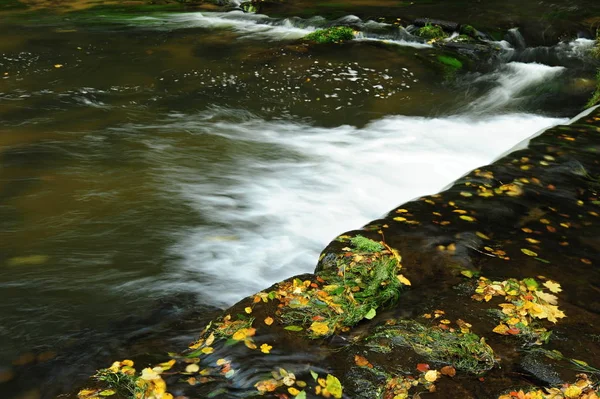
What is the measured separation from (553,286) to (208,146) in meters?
5.54

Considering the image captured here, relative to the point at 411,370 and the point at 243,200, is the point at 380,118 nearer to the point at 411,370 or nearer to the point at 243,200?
the point at 243,200

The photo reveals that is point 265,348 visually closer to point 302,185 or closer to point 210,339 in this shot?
point 210,339

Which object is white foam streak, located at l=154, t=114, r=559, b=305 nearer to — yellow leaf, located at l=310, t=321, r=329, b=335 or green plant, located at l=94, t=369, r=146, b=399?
yellow leaf, located at l=310, t=321, r=329, b=335

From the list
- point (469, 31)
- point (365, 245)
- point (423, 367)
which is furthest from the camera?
point (469, 31)

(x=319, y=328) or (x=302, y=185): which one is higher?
(x=319, y=328)

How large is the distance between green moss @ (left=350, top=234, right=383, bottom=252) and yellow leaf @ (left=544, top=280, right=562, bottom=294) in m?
1.25

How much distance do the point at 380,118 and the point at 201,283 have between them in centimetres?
542

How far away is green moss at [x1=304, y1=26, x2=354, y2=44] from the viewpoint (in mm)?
12891

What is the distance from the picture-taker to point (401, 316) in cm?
383

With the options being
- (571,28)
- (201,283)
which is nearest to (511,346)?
(201,283)

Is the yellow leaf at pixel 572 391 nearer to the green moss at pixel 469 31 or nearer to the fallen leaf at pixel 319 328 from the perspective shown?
the fallen leaf at pixel 319 328

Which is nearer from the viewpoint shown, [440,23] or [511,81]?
[511,81]

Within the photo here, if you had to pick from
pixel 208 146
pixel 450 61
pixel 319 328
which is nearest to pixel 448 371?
pixel 319 328

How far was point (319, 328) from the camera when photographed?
A: 12.4ft
